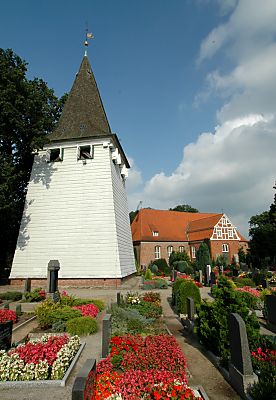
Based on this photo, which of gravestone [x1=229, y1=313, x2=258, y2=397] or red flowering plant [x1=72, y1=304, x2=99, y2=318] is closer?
gravestone [x1=229, y1=313, x2=258, y2=397]

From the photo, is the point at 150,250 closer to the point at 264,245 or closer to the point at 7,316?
the point at 264,245

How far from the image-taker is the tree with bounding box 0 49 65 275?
58.5ft

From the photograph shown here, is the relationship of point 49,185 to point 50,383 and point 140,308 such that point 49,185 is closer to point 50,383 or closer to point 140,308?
point 140,308

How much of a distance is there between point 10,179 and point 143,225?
74.5 ft

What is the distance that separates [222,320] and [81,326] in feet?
14.3

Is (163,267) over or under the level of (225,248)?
under

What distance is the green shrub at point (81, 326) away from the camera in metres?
7.68

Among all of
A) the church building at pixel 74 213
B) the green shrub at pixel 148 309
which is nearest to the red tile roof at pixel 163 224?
Result: the church building at pixel 74 213

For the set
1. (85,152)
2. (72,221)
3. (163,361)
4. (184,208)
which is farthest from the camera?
(184,208)

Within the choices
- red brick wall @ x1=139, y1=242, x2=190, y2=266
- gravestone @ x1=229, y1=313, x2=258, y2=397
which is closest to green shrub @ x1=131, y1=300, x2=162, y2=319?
gravestone @ x1=229, y1=313, x2=258, y2=397

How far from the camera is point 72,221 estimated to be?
18.1 m

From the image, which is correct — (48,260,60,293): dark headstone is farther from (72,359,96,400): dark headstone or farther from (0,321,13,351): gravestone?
(72,359,96,400): dark headstone

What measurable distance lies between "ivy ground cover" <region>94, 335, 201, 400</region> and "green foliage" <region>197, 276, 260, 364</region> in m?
1.05

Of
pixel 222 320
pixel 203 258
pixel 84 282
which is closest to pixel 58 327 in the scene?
pixel 222 320
